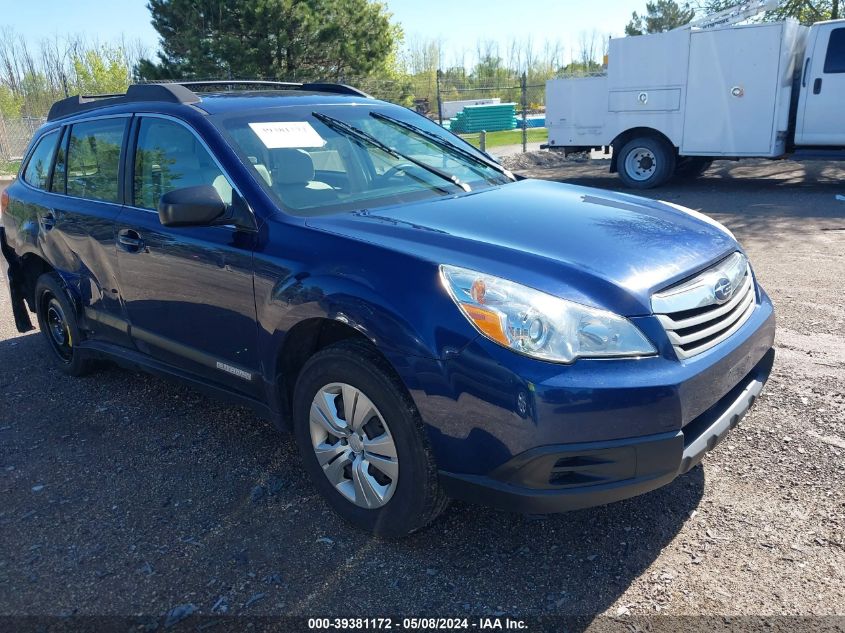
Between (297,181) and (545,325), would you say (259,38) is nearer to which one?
(297,181)

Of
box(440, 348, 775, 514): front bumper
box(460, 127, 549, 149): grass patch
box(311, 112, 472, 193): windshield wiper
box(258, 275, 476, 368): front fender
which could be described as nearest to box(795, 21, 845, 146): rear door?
box(311, 112, 472, 193): windshield wiper

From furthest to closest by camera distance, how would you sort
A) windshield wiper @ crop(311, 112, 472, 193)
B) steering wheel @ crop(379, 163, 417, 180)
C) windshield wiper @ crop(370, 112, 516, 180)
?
windshield wiper @ crop(370, 112, 516, 180) → windshield wiper @ crop(311, 112, 472, 193) → steering wheel @ crop(379, 163, 417, 180)

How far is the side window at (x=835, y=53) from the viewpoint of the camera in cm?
1055

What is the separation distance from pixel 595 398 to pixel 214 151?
213 cm

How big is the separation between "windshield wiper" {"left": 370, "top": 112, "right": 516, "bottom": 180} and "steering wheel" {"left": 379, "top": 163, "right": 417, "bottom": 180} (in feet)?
1.59

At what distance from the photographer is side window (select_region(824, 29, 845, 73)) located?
1055 centimetres

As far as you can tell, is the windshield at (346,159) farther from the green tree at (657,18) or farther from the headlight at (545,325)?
the green tree at (657,18)

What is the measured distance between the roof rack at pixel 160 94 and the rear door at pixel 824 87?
30.3 feet

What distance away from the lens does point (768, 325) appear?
3072 millimetres

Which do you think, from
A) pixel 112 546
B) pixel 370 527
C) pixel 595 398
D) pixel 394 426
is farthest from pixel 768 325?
pixel 112 546

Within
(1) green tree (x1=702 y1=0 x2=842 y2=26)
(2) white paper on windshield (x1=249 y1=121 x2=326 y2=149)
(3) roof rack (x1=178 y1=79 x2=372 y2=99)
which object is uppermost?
(1) green tree (x1=702 y1=0 x2=842 y2=26)

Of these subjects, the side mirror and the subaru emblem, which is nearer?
the subaru emblem

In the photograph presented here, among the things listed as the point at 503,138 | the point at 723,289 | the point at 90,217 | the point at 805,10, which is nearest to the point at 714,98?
the point at 723,289

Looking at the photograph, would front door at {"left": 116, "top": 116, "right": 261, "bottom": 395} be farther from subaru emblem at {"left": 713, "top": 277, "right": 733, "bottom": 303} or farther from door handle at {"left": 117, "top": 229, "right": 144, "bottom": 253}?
subaru emblem at {"left": 713, "top": 277, "right": 733, "bottom": 303}
